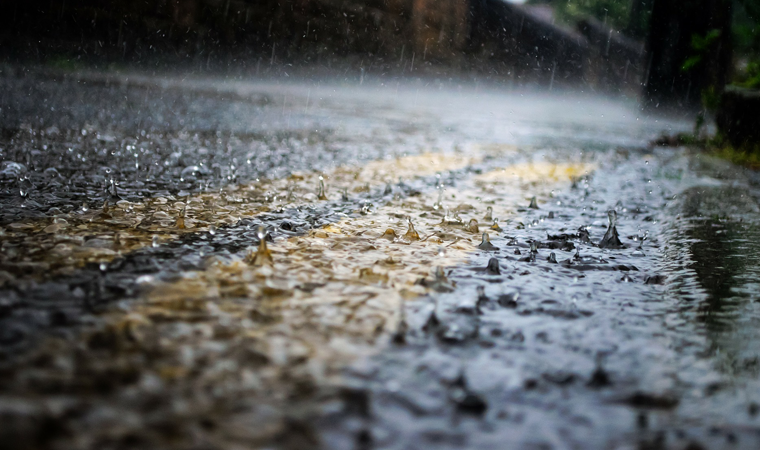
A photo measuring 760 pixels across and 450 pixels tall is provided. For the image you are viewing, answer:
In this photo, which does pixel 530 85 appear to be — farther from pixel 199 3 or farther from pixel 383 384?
pixel 383 384

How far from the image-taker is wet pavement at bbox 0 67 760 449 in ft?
2.88

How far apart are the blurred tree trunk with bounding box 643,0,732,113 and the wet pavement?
8.30 metres

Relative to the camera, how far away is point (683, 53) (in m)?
10.7

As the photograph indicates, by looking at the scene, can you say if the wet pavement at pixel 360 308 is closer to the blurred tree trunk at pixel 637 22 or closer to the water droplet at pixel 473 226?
the water droplet at pixel 473 226

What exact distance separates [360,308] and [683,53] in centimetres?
1097

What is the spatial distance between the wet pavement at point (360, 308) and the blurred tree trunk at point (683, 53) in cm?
830

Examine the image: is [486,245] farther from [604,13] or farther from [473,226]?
[604,13]

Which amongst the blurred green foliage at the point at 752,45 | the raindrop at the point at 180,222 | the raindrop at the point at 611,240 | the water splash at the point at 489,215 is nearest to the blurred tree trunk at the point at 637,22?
the blurred green foliage at the point at 752,45

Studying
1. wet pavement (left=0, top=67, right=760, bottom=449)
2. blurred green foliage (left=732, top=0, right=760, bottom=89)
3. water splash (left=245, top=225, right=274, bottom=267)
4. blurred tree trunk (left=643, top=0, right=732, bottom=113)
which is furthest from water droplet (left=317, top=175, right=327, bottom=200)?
blurred tree trunk (left=643, top=0, right=732, bottom=113)

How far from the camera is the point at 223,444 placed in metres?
0.80

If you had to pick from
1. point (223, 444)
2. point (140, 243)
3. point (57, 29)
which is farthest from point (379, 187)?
point (57, 29)

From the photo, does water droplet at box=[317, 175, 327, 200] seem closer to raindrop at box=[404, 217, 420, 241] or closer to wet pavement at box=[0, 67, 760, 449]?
wet pavement at box=[0, 67, 760, 449]

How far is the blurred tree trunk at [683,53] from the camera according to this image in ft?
34.0

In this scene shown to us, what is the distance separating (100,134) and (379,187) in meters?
1.82
